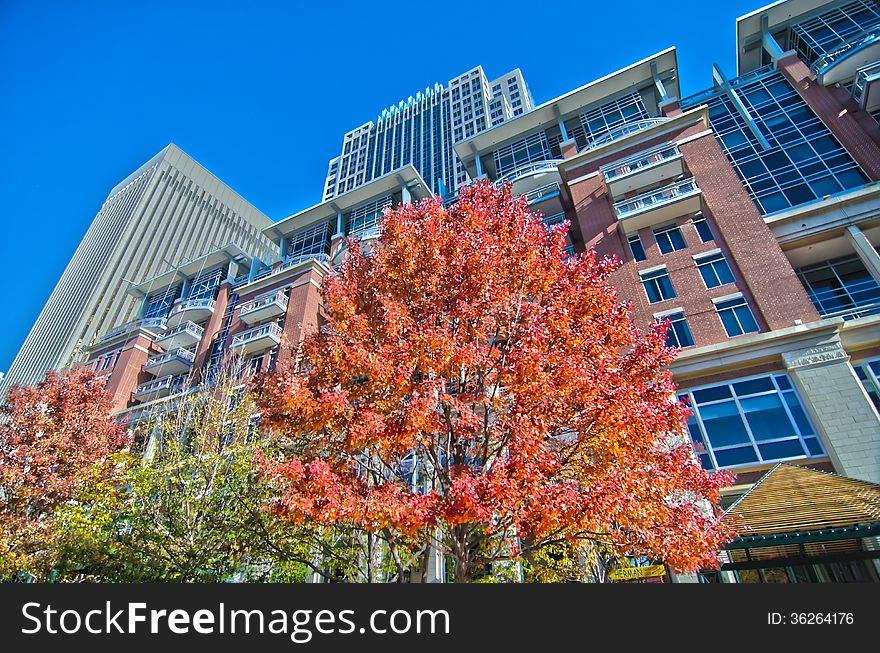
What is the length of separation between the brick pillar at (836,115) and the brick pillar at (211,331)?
38872mm

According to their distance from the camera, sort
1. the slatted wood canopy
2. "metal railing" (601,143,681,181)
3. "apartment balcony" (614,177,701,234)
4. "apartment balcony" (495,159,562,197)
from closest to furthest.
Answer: the slatted wood canopy → "apartment balcony" (614,177,701,234) → "metal railing" (601,143,681,181) → "apartment balcony" (495,159,562,197)

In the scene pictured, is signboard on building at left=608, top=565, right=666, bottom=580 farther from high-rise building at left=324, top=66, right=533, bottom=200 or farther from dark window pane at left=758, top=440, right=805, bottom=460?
high-rise building at left=324, top=66, right=533, bottom=200

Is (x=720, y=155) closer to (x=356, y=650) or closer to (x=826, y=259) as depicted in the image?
(x=826, y=259)

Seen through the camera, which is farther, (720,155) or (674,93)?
(674,93)

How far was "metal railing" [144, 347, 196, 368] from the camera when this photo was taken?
34094mm

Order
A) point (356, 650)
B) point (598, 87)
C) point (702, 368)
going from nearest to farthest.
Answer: point (356, 650), point (702, 368), point (598, 87)

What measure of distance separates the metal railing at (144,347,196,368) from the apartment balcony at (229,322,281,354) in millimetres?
5413

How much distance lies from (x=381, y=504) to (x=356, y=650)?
181cm

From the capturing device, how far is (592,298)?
8914 mm

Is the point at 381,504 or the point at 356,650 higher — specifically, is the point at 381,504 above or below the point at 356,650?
above

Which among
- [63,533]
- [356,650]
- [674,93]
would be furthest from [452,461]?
[674,93]

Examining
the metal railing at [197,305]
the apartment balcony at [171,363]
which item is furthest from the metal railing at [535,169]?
the apartment balcony at [171,363]

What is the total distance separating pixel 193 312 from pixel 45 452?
2175cm

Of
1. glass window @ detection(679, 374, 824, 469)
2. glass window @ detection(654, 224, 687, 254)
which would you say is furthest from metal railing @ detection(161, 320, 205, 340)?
glass window @ detection(679, 374, 824, 469)
